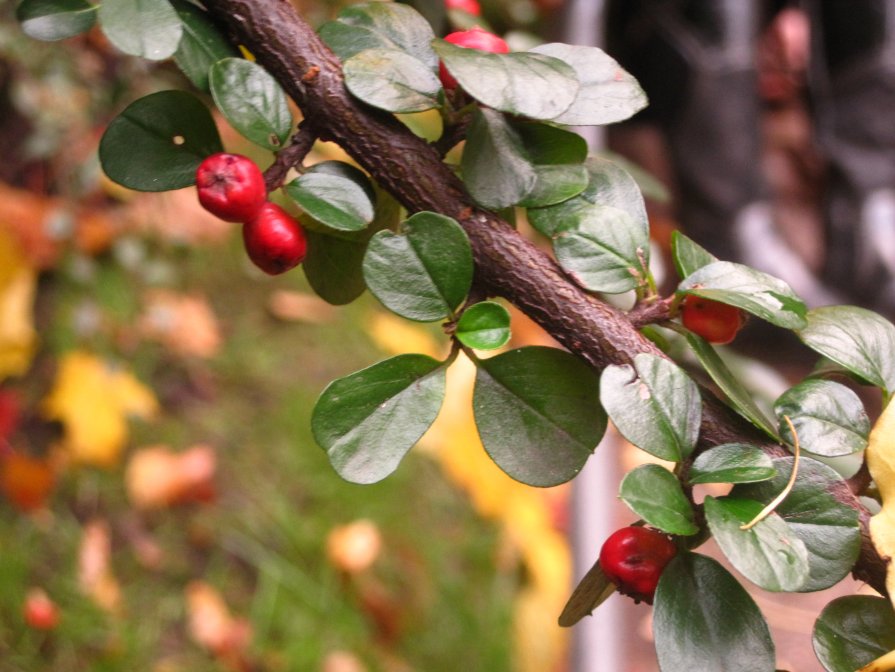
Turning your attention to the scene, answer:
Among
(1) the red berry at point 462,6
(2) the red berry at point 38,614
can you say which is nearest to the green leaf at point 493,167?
(1) the red berry at point 462,6

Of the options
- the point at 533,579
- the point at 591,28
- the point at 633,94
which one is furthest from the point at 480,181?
the point at 591,28

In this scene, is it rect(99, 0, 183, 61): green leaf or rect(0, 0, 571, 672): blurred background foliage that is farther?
rect(0, 0, 571, 672): blurred background foliage

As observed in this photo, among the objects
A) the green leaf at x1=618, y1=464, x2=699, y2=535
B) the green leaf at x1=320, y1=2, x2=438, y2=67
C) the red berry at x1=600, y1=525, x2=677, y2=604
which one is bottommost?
the red berry at x1=600, y1=525, x2=677, y2=604

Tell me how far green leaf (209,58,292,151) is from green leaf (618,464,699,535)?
0.22 m

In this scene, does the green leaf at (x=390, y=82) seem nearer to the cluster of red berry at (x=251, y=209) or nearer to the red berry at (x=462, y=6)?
the cluster of red berry at (x=251, y=209)

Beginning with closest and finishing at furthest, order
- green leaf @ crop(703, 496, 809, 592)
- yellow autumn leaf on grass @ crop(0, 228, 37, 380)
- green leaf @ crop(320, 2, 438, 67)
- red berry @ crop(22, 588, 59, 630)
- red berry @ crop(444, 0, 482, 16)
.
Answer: green leaf @ crop(703, 496, 809, 592)
green leaf @ crop(320, 2, 438, 67)
red berry @ crop(444, 0, 482, 16)
red berry @ crop(22, 588, 59, 630)
yellow autumn leaf on grass @ crop(0, 228, 37, 380)

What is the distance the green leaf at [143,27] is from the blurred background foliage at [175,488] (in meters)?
0.67

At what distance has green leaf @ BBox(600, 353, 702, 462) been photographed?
0.33 meters

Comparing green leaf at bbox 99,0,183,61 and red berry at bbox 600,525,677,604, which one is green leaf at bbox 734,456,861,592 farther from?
green leaf at bbox 99,0,183,61

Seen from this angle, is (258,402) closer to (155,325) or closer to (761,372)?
(155,325)

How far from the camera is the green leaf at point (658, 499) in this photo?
12.6 inches

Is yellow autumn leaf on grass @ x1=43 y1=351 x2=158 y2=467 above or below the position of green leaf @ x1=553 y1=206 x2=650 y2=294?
below

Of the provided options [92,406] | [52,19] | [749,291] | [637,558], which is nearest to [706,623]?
[637,558]

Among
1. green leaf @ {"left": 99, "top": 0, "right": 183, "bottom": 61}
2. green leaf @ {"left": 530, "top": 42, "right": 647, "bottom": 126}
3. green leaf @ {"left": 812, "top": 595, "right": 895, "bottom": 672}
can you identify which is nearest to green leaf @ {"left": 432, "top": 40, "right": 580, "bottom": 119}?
green leaf @ {"left": 530, "top": 42, "right": 647, "bottom": 126}
